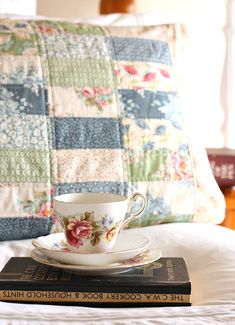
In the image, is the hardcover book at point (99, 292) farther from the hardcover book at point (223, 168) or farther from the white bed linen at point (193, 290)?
the hardcover book at point (223, 168)

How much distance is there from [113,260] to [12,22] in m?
0.56

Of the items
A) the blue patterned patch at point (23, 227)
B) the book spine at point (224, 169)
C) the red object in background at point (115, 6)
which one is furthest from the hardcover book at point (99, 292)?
the red object in background at point (115, 6)

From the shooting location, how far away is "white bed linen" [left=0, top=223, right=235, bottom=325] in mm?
616

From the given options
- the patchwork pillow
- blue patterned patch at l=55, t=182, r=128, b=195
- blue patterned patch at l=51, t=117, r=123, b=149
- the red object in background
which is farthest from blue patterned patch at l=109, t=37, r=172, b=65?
the red object in background

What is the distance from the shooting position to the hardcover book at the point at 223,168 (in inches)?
51.4

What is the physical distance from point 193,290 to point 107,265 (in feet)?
0.43

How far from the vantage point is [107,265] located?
731 mm

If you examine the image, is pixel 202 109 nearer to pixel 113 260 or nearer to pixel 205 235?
pixel 205 235

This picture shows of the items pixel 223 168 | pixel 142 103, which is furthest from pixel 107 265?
pixel 223 168

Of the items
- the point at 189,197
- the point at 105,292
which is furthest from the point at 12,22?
the point at 105,292

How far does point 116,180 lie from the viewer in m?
1.06

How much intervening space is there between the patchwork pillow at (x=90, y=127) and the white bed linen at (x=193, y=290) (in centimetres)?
6

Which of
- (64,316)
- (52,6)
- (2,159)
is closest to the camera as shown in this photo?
(64,316)

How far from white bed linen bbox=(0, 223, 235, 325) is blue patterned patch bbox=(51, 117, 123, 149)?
165mm
